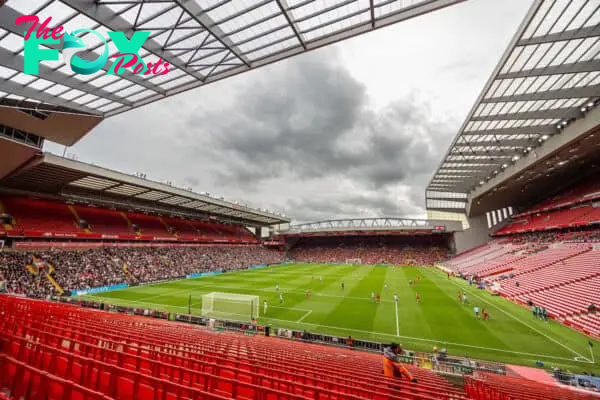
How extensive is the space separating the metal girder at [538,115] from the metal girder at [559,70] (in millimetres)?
6106

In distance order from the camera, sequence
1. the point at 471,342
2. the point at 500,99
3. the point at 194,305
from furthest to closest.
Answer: the point at 194,305
the point at 500,99
the point at 471,342

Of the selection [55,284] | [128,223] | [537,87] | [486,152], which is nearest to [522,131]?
[486,152]

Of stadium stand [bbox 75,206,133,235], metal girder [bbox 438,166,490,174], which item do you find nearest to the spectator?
metal girder [bbox 438,166,490,174]

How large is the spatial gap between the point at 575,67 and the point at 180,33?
24630 mm

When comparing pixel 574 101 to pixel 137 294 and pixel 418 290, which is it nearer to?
pixel 418 290

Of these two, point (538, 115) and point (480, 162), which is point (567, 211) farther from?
point (538, 115)

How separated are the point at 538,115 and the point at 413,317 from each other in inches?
835

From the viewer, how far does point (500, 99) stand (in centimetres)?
2245

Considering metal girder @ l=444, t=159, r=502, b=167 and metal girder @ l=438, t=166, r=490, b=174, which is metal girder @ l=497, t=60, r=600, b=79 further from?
metal girder @ l=438, t=166, r=490, b=174

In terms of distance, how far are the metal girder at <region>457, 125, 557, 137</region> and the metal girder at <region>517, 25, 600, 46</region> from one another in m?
12.7

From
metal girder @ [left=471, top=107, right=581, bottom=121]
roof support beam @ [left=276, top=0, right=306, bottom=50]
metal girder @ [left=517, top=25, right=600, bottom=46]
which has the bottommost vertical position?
roof support beam @ [left=276, top=0, right=306, bottom=50]

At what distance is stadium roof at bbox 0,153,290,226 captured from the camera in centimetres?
2859

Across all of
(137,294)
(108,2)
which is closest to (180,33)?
(108,2)

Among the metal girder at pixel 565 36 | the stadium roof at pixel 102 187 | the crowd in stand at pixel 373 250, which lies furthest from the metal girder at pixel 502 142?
the crowd in stand at pixel 373 250
